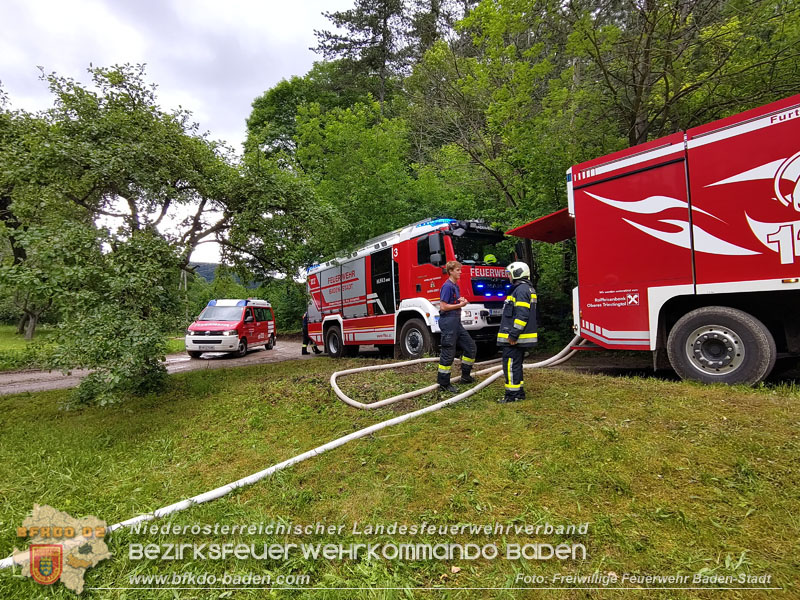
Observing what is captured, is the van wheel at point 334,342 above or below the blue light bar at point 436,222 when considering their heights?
below

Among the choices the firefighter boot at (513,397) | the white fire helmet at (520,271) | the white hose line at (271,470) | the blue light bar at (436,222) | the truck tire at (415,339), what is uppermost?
the blue light bar at (436,222)

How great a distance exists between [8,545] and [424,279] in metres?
6.73

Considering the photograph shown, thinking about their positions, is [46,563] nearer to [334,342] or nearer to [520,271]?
[520,271]

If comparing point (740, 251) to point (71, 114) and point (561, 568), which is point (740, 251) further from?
point (71, 114)

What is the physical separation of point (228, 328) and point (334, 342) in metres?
5.00

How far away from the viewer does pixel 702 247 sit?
15.9 ft

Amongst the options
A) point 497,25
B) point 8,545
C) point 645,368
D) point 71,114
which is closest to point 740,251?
point 645,368

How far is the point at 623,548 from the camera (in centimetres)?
217

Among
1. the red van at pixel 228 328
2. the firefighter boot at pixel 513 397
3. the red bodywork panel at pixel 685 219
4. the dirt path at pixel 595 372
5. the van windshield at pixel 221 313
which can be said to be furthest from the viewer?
the van windshield at pixel 221 313

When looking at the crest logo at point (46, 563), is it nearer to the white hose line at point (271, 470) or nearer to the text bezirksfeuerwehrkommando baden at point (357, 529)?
the white hose line at point (271, 470)

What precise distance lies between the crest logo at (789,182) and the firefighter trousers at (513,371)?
10.7ft

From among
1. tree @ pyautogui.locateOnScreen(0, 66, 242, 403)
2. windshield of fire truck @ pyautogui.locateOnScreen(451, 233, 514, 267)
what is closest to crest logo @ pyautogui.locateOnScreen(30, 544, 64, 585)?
tree @ pyautogui.locateOnScreen(0, 66, 242, 403)

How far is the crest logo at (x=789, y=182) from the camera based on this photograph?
4.21 m

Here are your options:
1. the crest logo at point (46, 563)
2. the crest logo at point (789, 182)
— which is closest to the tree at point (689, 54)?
the crest logo at point (789, 182)
